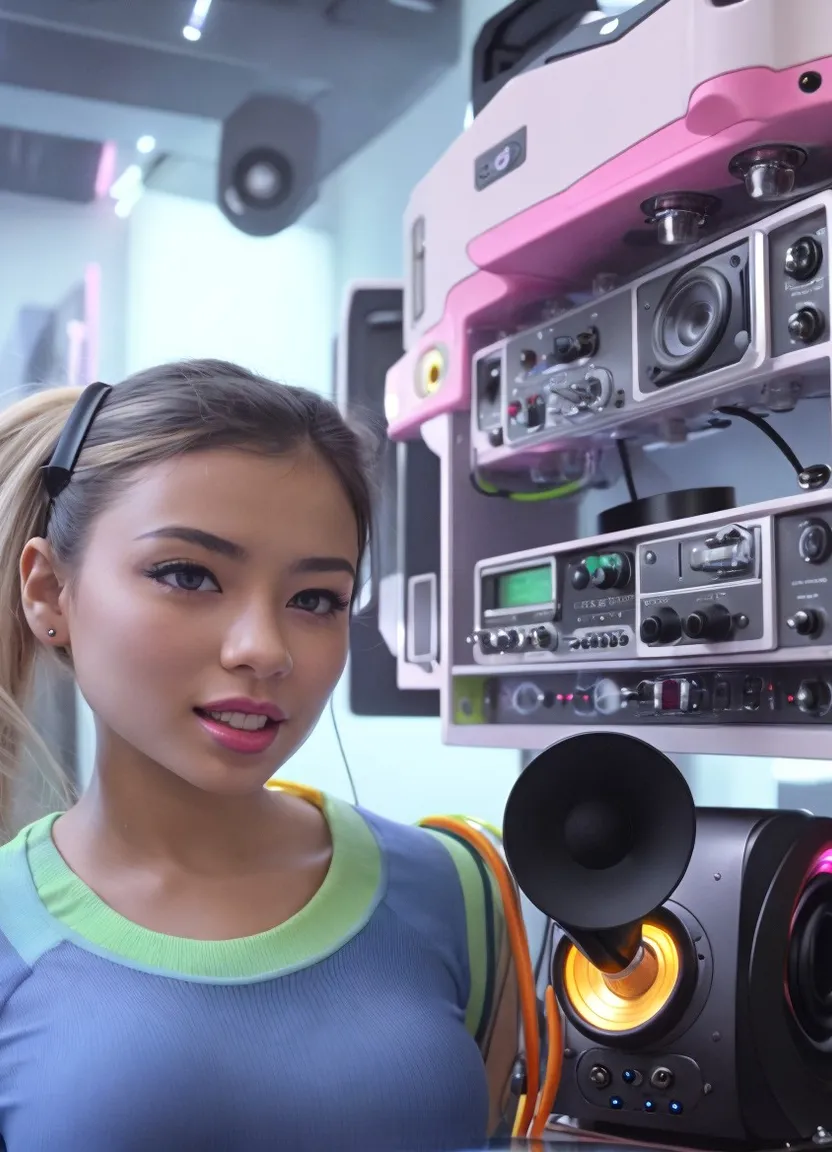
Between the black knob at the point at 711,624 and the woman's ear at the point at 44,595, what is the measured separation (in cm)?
52

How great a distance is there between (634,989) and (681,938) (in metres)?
0.06

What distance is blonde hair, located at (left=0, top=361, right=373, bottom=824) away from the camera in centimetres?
102

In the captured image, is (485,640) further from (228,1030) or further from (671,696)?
(228,1030)

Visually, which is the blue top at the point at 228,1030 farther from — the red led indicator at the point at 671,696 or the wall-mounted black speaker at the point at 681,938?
the red led indicator at the point at 671,696

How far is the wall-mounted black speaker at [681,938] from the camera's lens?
0.96 metres

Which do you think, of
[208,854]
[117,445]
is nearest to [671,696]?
[208,854]

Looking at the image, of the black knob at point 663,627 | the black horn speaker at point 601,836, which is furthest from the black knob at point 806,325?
the black horn speaker at point 601,836

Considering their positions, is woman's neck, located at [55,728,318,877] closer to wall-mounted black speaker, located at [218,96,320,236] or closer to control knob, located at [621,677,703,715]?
control knob, located at [621,677,703,715]

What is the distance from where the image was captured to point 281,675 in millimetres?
993

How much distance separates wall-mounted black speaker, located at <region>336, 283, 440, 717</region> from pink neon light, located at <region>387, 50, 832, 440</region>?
0.60 feet

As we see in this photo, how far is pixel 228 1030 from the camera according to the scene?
933mm

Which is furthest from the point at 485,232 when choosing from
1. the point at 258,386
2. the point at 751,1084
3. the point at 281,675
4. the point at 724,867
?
the point at 751,1084

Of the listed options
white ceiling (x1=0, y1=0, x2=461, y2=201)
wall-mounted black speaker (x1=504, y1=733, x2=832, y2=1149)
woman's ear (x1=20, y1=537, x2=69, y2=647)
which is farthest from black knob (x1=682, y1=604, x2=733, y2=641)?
white ceiling (x1=0, y1=0, x2=461, y2=201)

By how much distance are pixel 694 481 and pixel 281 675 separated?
2.47ft
